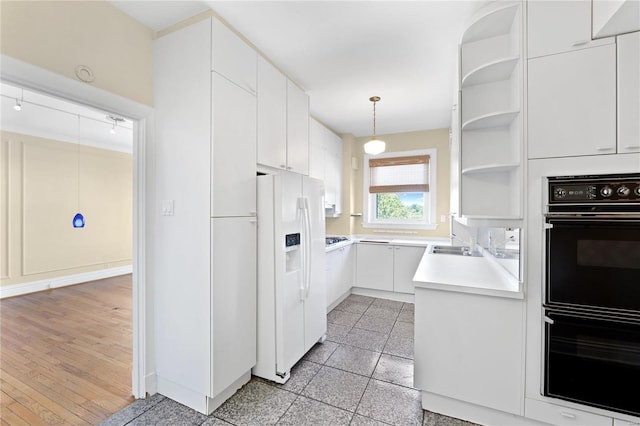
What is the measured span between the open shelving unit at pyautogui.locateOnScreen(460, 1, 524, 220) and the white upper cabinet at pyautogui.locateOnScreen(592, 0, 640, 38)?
0.33 m

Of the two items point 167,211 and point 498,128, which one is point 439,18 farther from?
point 167,211

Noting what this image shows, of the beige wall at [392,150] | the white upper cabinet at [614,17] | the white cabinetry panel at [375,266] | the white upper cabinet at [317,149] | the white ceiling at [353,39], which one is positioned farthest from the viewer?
the beige wall at [392,150]

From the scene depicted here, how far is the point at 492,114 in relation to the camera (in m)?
1.75

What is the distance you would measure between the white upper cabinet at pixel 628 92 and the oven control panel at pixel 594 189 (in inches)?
6.8

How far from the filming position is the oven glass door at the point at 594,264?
4.60 feet

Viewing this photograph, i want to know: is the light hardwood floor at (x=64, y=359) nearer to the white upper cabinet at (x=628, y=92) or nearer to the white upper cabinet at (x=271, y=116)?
the white upper cabinet at (x=271, y=116)

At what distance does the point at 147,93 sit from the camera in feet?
6.87

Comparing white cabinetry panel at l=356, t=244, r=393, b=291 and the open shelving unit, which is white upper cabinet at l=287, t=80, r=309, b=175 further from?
white cabinetry panel at l=356, t=244, r=393, b=291

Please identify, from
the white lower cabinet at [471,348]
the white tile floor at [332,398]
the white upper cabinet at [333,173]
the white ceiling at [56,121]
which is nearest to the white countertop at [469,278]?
the white lower cabinet at [471,348]

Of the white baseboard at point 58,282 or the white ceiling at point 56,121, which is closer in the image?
the white ceiling at point 56,121

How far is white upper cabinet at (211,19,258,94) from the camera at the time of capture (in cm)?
193

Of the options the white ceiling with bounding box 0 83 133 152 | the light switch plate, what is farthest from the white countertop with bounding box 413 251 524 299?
the white ceiling with bounding box 0 83 133 152

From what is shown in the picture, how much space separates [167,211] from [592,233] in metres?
2.68

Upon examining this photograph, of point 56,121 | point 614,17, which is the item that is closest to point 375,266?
point 614,17
